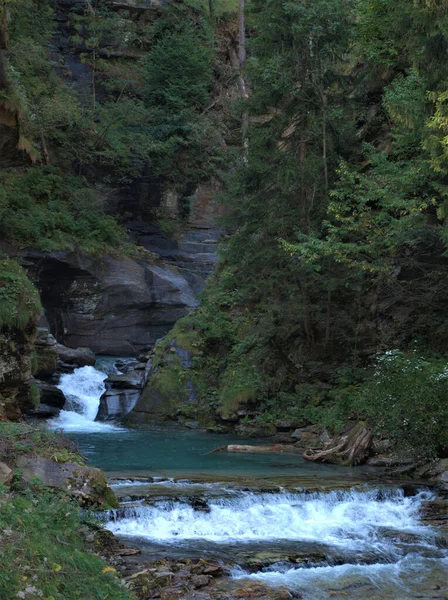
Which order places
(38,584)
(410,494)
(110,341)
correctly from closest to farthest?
(38,584), (410,494), (110,341)

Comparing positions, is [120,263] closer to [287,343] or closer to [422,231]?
[287,343]

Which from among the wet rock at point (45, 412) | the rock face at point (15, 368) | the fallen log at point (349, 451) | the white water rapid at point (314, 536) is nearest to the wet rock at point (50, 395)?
the wet rock at point (45, 412)

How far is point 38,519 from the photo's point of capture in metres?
6.21

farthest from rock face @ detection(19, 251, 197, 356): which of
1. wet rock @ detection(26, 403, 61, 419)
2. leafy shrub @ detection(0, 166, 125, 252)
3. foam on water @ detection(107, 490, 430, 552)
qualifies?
foam on water @ detection(107, 490, 430, 552)

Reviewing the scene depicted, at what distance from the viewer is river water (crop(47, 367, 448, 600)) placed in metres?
7.65

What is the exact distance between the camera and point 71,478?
825cm

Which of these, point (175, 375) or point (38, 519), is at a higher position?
point (38, 519)

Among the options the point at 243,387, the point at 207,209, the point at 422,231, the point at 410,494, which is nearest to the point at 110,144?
the point at 207,209

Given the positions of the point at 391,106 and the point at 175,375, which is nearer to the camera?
the point at 391,106

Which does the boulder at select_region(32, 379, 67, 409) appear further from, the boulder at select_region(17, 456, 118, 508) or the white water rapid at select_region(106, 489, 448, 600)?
the boulder at select_region(17, 456, 118, 508)

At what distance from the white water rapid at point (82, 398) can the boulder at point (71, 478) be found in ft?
37.8

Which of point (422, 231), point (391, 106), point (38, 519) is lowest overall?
point (38, 519)

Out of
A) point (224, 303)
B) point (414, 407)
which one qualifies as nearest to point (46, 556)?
point (414, 407)

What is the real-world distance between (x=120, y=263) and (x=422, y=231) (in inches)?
694
